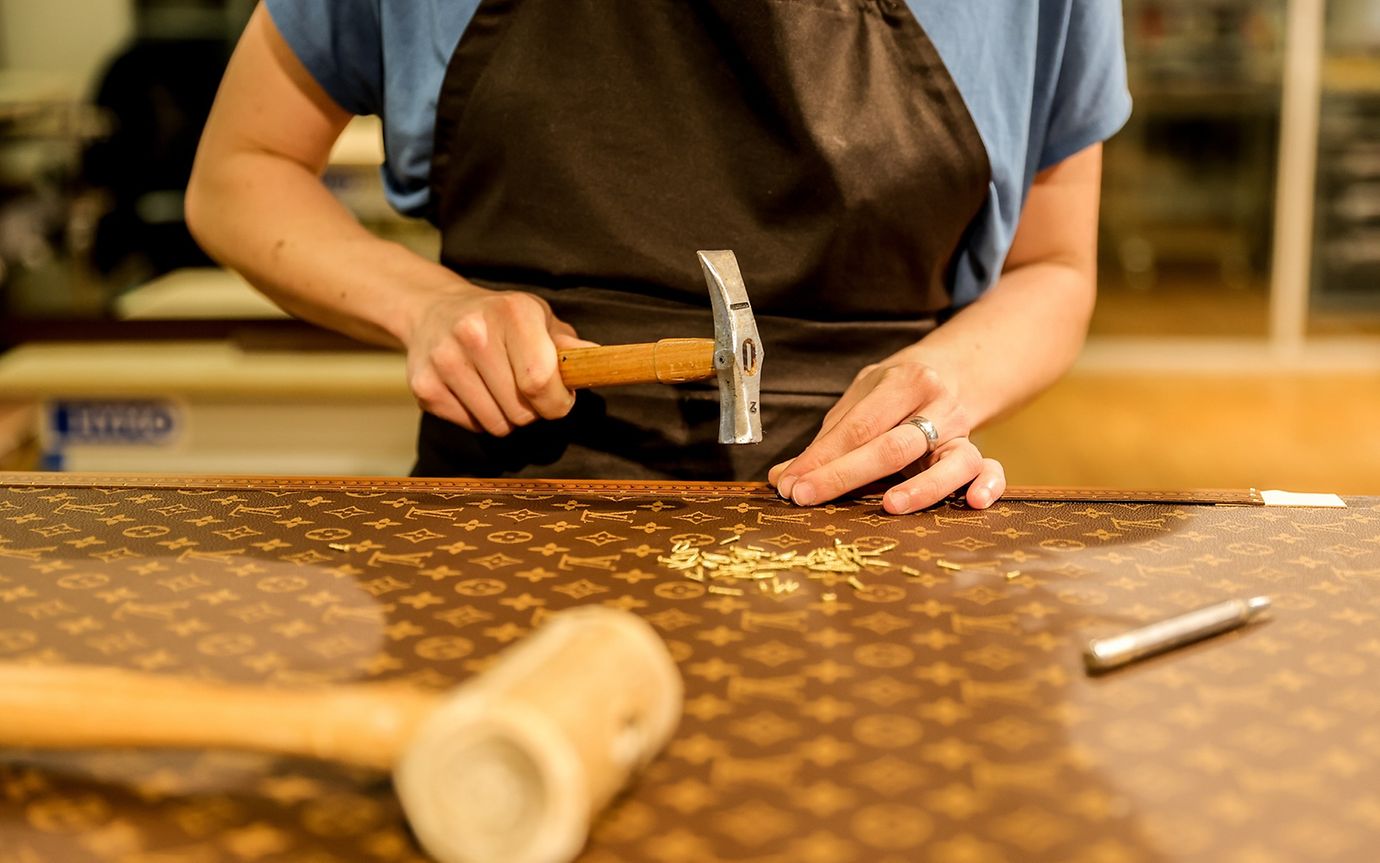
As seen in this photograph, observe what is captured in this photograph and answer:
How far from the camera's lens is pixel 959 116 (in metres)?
1.15

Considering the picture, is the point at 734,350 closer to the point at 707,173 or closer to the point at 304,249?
the point at 707,173

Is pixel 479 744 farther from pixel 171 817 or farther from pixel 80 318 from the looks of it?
pixel 80 318

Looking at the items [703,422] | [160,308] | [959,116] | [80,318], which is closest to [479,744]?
[703,422]

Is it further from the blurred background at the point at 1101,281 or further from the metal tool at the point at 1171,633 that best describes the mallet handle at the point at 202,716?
the blurred background at the point at 1101,281

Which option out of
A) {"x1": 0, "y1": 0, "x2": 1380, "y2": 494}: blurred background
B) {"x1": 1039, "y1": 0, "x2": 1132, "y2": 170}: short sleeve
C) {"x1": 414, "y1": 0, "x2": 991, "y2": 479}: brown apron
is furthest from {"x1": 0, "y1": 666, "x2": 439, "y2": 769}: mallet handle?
{"x1": 0, "y1": 0, "x2": 1380, "y2": 494}: blurred background

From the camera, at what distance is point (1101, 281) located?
5184mm

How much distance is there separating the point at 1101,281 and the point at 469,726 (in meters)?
5.01

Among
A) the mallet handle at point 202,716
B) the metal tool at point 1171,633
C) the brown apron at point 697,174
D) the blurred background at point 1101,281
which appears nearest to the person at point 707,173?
the brown apron at point 697,174

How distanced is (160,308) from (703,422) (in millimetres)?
2109

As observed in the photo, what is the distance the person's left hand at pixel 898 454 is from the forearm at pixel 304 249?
38 cm

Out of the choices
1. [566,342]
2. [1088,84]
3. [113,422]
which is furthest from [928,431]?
[113,422]

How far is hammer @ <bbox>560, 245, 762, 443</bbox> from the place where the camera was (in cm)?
100

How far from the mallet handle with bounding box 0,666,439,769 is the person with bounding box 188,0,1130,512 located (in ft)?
1.68

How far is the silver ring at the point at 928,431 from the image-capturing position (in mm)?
1005
